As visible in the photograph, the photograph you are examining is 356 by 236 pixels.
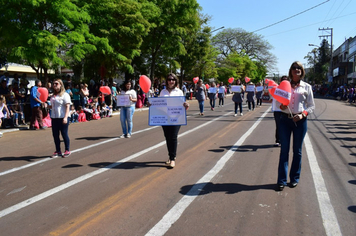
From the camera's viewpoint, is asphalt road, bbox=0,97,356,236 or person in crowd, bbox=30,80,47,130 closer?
asphalt road, bbox=0,97,356,236

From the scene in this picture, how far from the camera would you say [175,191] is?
4926 millimetres

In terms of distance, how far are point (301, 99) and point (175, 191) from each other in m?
2.50

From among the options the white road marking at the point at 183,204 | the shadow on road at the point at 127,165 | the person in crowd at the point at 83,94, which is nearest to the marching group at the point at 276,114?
the shadow on road at the point at 127,165

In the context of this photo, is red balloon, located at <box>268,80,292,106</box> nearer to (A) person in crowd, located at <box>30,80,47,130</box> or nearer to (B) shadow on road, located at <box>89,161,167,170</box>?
(B) shadow on road, located at <box>89,161,167,170</box>

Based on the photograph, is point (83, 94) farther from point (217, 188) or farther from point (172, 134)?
point (217, 188)

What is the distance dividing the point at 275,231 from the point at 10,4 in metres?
14.1

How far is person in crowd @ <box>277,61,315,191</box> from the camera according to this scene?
482 centimetres

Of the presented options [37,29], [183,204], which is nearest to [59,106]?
[183,204]

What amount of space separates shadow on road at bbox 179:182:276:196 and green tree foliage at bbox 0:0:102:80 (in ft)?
35.3

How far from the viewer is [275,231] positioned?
11.8 feet

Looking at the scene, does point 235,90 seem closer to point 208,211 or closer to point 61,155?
point 61,155

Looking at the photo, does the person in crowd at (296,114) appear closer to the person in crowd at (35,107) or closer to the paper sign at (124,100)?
the paper sign at (124,100)

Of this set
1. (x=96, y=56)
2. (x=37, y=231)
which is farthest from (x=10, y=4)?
(x=37, y=231)

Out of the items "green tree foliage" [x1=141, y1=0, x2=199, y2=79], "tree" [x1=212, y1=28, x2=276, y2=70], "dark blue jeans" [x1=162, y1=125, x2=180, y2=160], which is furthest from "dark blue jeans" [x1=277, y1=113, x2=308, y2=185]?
"tree" [x1=212, y1=28, x2=276, y2=70]
